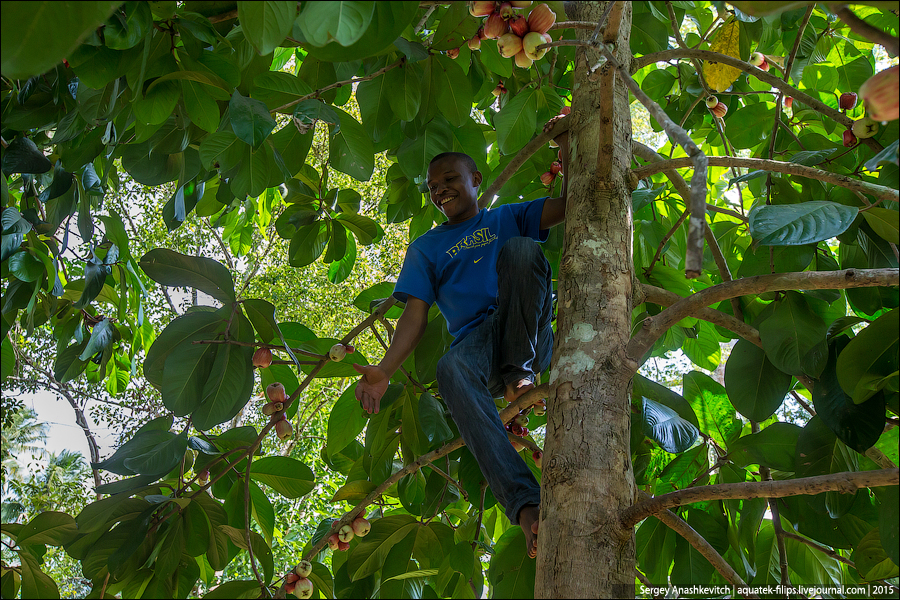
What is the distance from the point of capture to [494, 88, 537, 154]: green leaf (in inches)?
69.9

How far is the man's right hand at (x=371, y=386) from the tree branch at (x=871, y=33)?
1.07m

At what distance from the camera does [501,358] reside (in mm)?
1480

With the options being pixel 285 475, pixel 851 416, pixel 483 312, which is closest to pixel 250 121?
pixel 483 312

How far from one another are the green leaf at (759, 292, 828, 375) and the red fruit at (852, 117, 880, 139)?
1.30 feet

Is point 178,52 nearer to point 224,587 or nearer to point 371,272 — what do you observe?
point 224,587

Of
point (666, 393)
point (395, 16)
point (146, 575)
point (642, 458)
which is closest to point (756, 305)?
point (666, 393)

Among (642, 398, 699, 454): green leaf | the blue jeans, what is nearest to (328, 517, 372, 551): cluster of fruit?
the blue jeans

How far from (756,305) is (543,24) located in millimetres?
899

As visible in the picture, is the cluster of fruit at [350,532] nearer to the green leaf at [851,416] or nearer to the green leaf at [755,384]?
the green leaf at [755,384]

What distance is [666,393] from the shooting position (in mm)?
1523

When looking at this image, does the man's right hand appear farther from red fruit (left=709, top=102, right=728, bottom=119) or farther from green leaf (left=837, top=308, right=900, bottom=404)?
red fruit (left=709, top=102, right=728, bottom=119)

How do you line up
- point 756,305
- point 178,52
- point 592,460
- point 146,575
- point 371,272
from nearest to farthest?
point 592,460 < point 178,52 < point 146,575 < point 756,305 < point 371,272

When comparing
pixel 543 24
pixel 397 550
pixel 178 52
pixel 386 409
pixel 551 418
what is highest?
pixel 178 52

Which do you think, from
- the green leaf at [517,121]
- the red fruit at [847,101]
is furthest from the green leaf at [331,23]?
the red fruit at [847,101]
